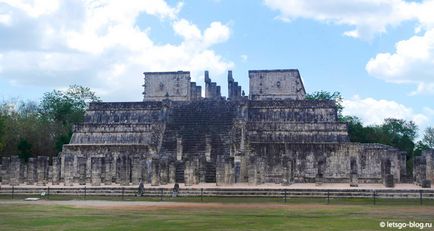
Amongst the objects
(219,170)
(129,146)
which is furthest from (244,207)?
(129,146)

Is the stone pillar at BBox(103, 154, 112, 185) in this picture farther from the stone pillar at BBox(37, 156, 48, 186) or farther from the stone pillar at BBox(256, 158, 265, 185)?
the stone pillar at BBox(256, 158, 265, 185)

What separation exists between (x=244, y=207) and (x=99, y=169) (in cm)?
1499

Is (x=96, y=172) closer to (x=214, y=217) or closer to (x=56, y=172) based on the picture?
(x=56, y=172)

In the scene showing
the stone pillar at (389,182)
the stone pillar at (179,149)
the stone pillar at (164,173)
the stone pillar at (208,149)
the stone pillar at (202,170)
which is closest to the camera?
the stone pillar at (389,182)

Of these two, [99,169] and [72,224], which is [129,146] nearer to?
[99,169]

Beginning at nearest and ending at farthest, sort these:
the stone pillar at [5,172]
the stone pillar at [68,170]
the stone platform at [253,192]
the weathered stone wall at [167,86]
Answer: the stone platform at [253,192]
the stone pillar at [68,170]
the stone pillar at [5,172]
the weathered stone wall at [167,86]

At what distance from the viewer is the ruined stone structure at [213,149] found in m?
34.2

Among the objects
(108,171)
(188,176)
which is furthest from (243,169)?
(108,171)

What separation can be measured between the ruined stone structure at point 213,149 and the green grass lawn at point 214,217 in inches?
440

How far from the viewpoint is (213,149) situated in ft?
121

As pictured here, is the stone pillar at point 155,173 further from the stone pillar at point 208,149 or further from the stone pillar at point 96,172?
the stone pillar at point 208,149

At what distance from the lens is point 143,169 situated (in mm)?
35031

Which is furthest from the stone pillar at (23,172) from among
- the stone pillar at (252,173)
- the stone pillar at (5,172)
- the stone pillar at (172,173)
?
the stone pillar at (252,173)

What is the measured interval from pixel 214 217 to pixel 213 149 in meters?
19.9
